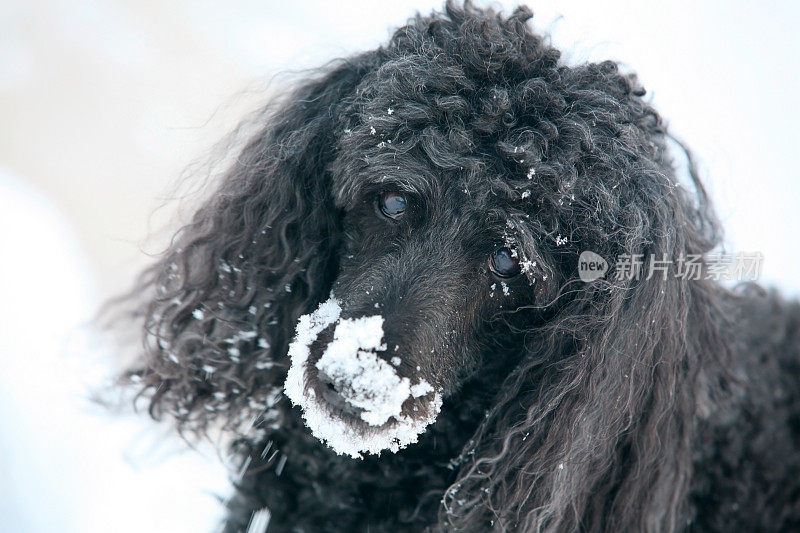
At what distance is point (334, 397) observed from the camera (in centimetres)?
149

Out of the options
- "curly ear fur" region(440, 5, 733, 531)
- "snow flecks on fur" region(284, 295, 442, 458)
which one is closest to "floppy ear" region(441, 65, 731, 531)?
"curly ear fur" region(440, 5, 733, 531)

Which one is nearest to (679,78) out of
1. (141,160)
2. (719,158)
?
(719,158)

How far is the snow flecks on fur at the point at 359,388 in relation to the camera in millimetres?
1448

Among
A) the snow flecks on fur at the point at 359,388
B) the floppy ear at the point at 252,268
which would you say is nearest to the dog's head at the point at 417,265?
the snow flecks on fur at the point at 359,388

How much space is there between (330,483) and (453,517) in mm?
381

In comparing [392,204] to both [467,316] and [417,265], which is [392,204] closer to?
[417,265]

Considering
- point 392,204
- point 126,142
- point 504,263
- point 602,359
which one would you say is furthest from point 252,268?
point 126,142

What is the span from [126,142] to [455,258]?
3.34 meters

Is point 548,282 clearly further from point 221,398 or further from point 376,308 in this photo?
point 221,398

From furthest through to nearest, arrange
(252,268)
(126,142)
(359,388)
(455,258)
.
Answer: (126,142)
(252,268)
(455,258)
(359,388)

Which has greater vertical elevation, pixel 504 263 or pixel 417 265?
pixel 504 263

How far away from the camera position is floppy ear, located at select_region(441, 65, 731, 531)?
5.29 feet

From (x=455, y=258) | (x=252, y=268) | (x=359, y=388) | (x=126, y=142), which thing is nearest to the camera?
(x=359, y=388)

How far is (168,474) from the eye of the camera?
9.36ft
